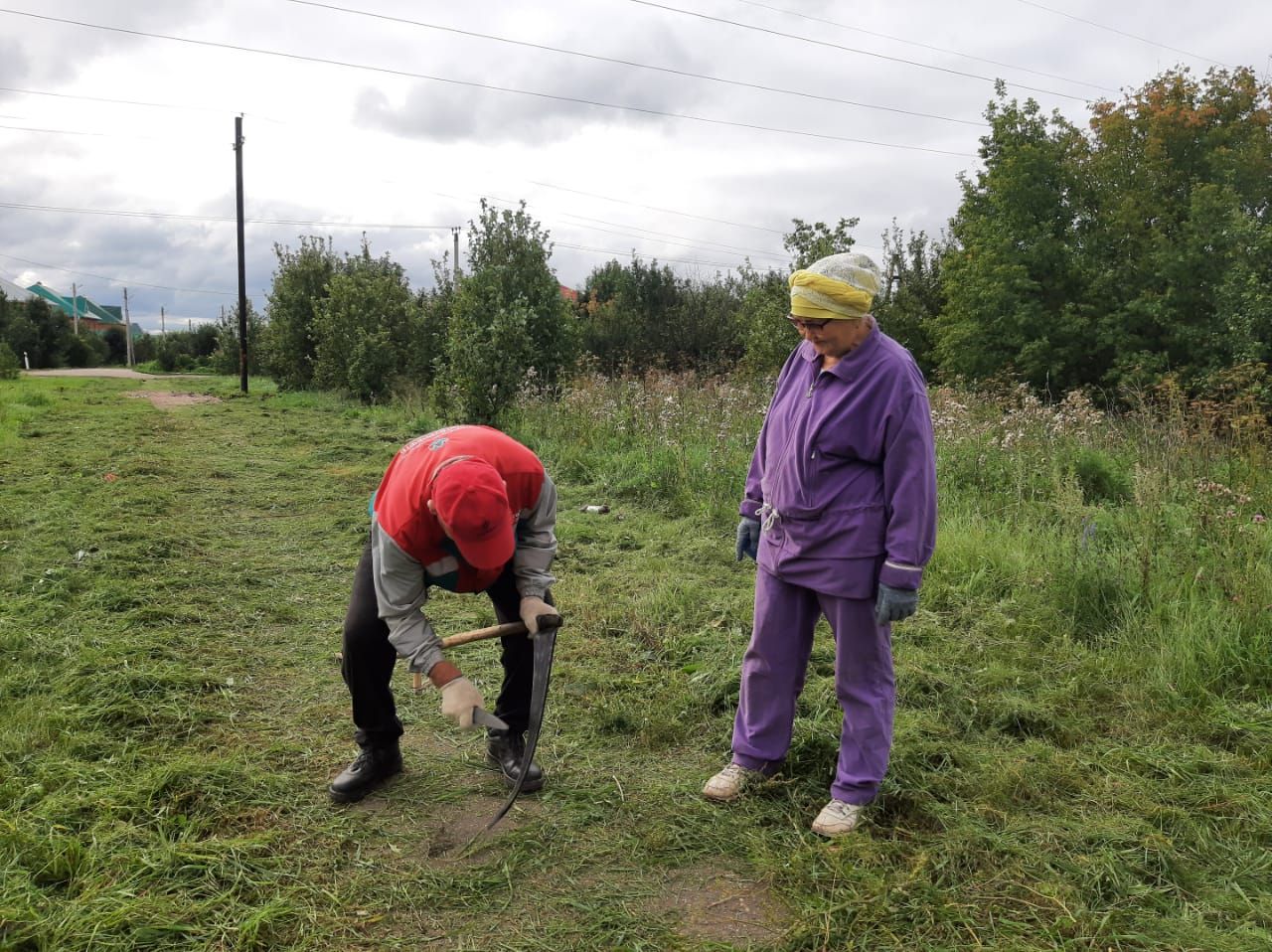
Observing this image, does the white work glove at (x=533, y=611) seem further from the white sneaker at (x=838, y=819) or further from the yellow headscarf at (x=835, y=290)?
the yellow headscarf at (x=835, y=290)

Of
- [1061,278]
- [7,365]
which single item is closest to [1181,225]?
[1061,278]

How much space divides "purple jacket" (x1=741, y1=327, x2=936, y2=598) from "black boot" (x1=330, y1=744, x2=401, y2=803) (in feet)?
4.94

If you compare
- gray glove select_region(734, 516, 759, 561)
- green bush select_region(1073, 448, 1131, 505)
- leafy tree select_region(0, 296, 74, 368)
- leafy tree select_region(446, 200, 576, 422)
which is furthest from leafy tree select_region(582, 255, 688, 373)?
leafy tree select_region(0, 296, 74, 368)

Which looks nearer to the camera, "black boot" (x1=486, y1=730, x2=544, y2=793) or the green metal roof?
"black boot" (x1=486, y1=730, x2=544, y2=793)

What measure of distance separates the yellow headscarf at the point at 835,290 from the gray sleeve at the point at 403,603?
1353 mm

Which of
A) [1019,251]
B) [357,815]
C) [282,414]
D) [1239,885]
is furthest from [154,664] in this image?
[1019,251]

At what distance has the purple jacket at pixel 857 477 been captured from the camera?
8.34 ft

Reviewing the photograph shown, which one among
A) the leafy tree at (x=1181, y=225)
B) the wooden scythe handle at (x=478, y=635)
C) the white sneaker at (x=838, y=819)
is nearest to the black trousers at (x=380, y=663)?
the wooden scythe handle at (x=478, y=635)

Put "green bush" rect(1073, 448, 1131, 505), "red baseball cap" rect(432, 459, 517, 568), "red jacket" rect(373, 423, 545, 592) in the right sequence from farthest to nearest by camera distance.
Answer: "green bush" rect(1073, 448, 1131, 505) → "red jacket" rect(373, 423, 545, 592) → "red baseball cap" rect(432, 459, 517, 568)

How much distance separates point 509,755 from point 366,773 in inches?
19.6

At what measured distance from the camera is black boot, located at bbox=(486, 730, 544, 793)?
123 inches

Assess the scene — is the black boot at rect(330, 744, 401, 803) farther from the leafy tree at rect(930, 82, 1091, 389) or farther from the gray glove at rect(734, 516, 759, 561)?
the leafy tree at rect(930, 82, 1091, 389)

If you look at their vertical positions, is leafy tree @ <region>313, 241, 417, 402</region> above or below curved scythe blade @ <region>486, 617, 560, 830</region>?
above

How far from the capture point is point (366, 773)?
304cm
